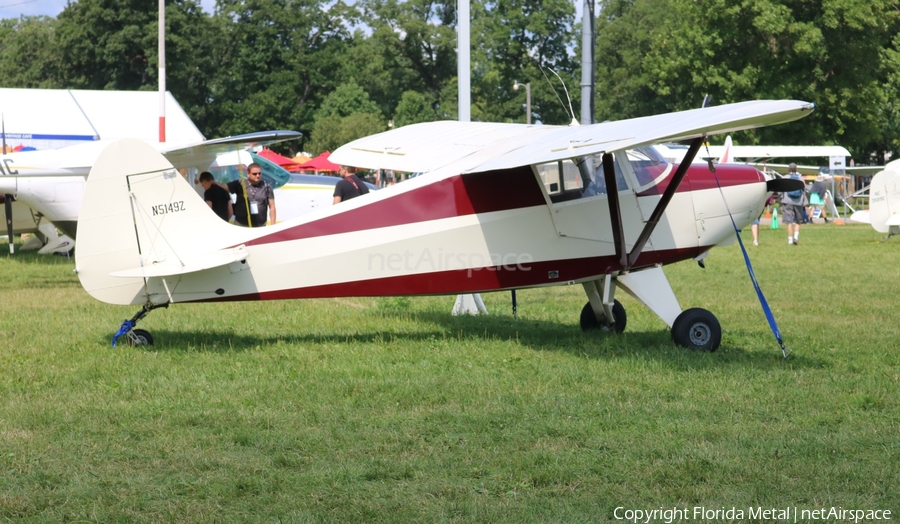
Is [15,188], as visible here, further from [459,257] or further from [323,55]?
[323,55]

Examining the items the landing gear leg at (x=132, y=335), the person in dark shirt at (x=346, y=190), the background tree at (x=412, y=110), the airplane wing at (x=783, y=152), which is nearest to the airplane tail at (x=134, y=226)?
the landing gear leg at (x=132, y=335)

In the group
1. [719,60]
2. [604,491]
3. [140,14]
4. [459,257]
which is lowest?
[604,491]

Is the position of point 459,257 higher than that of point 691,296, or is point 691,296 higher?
point 459,257

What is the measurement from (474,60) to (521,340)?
217 ft

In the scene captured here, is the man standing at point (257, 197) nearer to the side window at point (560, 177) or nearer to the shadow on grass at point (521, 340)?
the shadow on grass at point (521, 340)

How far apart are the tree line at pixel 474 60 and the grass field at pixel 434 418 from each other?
41274 millimetres

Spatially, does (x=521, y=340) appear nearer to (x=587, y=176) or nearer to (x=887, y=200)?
(x=587, y=176)

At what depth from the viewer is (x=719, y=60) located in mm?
49906

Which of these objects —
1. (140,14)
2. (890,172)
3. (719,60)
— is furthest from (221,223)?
(140,14)

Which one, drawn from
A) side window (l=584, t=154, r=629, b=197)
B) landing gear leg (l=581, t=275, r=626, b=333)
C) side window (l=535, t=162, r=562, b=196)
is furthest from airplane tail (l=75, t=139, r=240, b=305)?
landing gear leg (l=581, t=275, r=626, b=333)

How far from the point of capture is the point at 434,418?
6.02m

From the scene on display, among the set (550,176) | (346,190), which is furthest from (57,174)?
(550,176)

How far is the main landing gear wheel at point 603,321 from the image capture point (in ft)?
30.8

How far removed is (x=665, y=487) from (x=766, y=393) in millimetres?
2279
